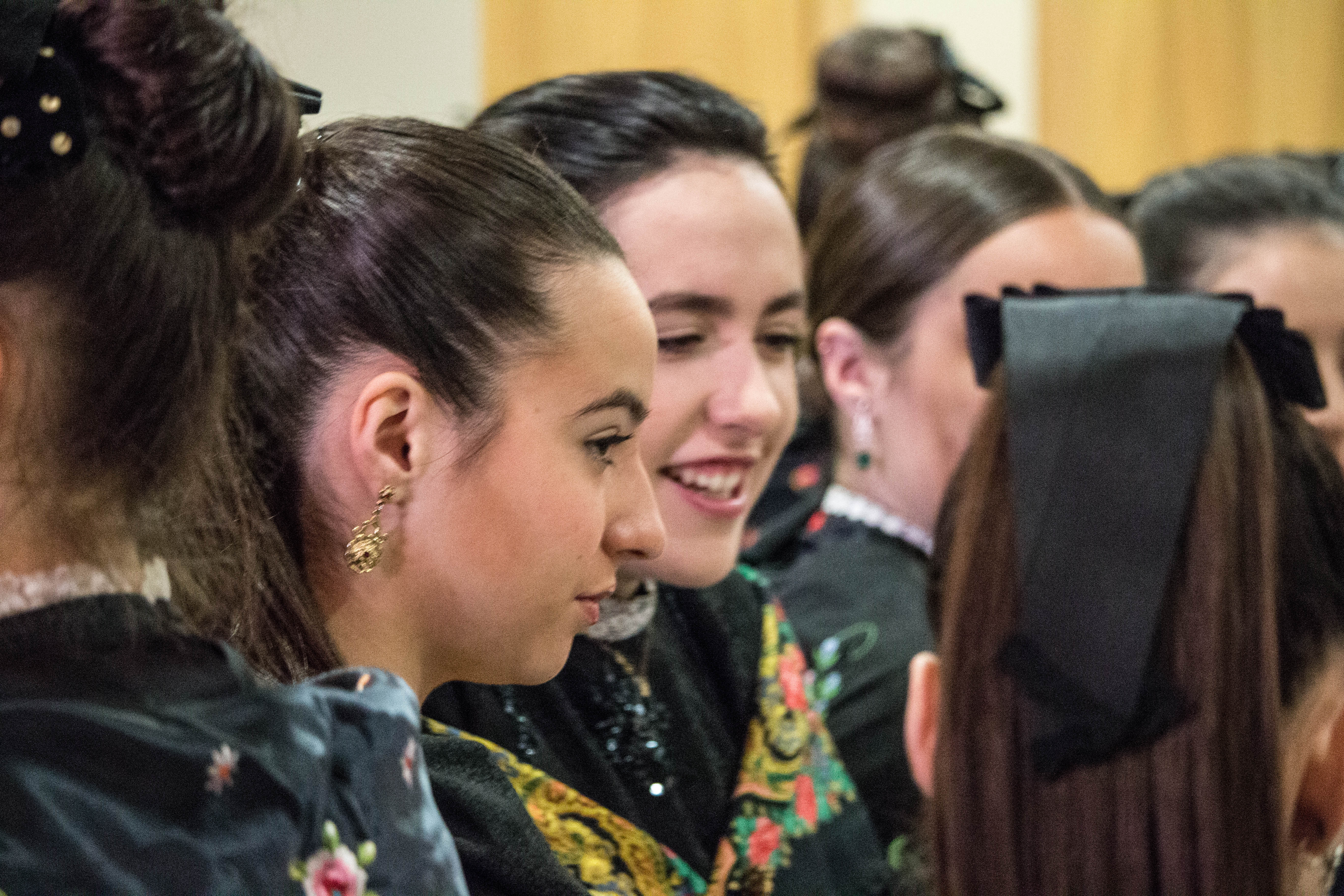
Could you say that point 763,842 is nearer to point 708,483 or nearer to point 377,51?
point 708,483

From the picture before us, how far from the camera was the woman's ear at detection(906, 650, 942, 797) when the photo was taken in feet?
2.84

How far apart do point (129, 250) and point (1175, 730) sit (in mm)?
558

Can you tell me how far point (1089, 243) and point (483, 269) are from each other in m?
0.89

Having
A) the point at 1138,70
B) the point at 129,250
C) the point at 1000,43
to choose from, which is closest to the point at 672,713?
the point at 129,250

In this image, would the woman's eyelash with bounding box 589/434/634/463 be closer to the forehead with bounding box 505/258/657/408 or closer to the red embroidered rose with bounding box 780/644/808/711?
the forehead with bounding box 505/258/657/408

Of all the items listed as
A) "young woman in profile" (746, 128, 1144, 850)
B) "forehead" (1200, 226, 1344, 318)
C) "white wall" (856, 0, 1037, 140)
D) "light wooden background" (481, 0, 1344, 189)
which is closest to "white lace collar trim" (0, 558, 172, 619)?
"young woman in profile" (746, 128, 1144, 850)

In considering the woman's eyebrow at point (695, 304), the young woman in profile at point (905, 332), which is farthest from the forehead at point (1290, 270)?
the woman's eyebrow at point (695, 304)

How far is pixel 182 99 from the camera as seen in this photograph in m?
0.63

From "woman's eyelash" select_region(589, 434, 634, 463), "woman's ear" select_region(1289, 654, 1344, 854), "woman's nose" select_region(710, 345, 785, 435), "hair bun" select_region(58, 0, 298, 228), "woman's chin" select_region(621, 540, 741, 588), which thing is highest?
"hair bun" select_region(58, 0, 298, 228)

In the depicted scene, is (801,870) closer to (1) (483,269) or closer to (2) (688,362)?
(2) (688,362)

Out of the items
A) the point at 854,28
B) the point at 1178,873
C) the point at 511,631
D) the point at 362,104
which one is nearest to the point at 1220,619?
the point at 1178,873

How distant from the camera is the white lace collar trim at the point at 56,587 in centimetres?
64

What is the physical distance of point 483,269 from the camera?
2.92 ft

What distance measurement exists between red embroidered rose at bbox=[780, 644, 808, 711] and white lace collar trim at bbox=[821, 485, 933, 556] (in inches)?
10.5
